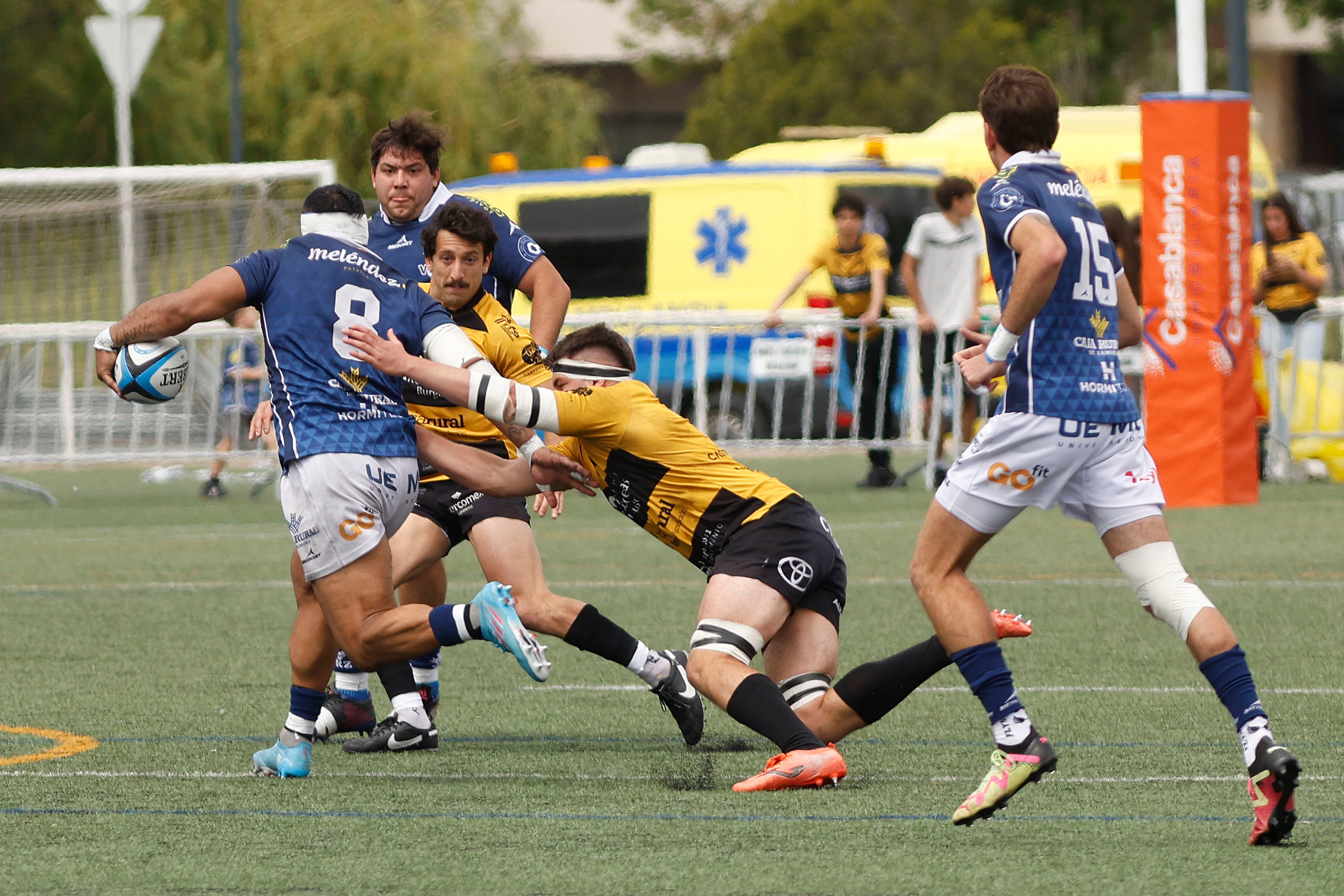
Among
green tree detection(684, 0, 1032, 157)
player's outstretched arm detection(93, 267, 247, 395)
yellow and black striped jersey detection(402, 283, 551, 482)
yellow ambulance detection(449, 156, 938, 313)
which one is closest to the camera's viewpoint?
player's outstretched arm detection(93, 267, 247, 395)

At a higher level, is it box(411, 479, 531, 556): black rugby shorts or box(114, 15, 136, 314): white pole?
box(114, 15, 136, 314): white pole

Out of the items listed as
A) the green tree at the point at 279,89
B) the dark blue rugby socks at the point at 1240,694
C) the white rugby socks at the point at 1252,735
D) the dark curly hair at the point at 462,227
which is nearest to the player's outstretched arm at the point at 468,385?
the dark curly hair at the point at 462,227

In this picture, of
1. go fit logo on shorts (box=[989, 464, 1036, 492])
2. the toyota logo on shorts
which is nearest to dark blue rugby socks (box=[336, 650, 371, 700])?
the toyota logo on shorts

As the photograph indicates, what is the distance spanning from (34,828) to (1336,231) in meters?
25.1

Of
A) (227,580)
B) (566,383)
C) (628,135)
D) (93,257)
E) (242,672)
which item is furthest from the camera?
(628,135)

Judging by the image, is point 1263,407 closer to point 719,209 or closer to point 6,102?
point 719,209

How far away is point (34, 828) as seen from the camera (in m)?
5.38

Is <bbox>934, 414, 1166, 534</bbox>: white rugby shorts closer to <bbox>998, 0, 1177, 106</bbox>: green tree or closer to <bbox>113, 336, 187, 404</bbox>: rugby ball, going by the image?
<bbox>113, 336, 187, 404</bbox>: rugby ball

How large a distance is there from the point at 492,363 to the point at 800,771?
171 cm

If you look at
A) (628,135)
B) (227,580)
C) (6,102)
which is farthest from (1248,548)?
(628,135)

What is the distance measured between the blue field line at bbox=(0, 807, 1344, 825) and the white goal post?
42.2 feet

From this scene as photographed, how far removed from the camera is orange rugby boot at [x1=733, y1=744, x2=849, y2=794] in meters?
5.77

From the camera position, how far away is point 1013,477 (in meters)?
5.41

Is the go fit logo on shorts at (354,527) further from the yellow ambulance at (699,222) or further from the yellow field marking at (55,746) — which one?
the yellow ambulance at (699,222)
